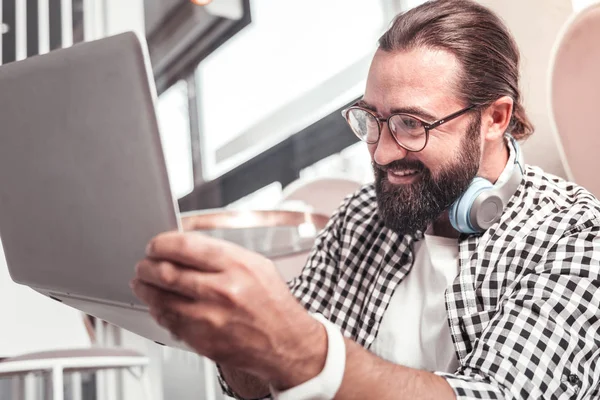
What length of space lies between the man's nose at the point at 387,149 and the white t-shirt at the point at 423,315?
16 centimetres

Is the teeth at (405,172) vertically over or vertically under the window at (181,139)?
over

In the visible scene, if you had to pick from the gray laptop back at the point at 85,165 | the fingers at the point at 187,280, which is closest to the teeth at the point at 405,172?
the gray laptop back at the point at 85,165

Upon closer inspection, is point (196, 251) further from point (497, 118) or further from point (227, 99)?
point (227, 99)

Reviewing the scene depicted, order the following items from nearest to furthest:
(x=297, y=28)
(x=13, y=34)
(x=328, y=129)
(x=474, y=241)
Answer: (x=474, y=241) → (x=13, y=34) → (x=328, y=129) → (x=297, y=28)

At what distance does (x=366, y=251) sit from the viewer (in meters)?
1.25

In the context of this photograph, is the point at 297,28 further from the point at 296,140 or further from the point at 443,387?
the point at 443,387

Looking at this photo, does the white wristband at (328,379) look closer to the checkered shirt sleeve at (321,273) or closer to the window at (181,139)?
the checkered shirt sleeve at (321,273)

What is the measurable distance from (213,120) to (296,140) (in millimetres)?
1205

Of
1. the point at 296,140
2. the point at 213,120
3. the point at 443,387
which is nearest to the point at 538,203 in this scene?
the point at 443,387

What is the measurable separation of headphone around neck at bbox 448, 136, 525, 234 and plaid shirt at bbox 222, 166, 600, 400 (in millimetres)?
17

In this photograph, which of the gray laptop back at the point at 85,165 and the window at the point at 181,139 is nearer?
the gray laptop back at the point at 85,165

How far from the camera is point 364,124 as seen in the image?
118 cm

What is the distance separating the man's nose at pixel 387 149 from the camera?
3.66 ft

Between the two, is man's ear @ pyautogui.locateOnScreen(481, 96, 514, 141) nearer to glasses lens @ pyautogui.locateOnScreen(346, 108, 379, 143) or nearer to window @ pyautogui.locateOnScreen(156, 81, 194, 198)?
glasses lens @ pyautogui.locateOnScreen(346, 108, 379, 143)
